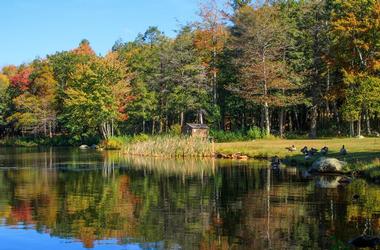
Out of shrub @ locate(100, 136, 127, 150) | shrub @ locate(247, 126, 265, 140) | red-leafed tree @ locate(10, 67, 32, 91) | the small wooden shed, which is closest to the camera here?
shrub @ locate(247, 126, 265, 140)

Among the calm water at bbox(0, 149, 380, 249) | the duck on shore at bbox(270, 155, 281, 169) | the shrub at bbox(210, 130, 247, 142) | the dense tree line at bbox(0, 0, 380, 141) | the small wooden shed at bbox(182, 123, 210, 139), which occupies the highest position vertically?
the dense tree line at bbox(0, 0, 380, 141)

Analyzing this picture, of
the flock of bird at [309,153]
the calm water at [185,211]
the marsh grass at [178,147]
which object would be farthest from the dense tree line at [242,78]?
the calm water at [185,211]

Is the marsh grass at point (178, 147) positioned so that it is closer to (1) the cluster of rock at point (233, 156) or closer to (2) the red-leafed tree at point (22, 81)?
(1) the cluster of rock at point (233, 156)

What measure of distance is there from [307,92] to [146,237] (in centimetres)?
5517

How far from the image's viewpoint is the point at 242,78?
67250 millimetres

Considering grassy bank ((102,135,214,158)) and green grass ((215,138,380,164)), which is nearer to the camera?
green grass ((215,138,380,164))

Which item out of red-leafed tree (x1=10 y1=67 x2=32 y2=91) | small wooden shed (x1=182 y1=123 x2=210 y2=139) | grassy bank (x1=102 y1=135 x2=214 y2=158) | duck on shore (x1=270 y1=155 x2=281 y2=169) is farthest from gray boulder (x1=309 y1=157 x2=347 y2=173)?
red-leafed tree (x1=10 y1=67 x2=32 y2=91)

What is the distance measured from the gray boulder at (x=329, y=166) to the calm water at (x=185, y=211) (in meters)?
1.48

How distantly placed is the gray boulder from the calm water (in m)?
1.48

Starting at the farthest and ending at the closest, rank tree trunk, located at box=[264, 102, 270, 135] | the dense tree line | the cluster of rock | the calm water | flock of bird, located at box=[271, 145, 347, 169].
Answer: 1. tree trunk, located at box=[264, 102, 270, 135]
2. the dense tree line
3. the cluster of rock
4. flock of bird, located at box=[271, 145, 347, 169]
5. the calm water

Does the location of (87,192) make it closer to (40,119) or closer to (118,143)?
(118,143)

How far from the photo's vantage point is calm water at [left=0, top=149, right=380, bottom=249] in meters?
16.2

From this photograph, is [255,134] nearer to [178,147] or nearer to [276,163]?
[178,147]

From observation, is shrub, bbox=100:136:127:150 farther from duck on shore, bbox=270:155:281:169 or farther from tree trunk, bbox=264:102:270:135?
duck on shore, bbox=270:155:281:169
